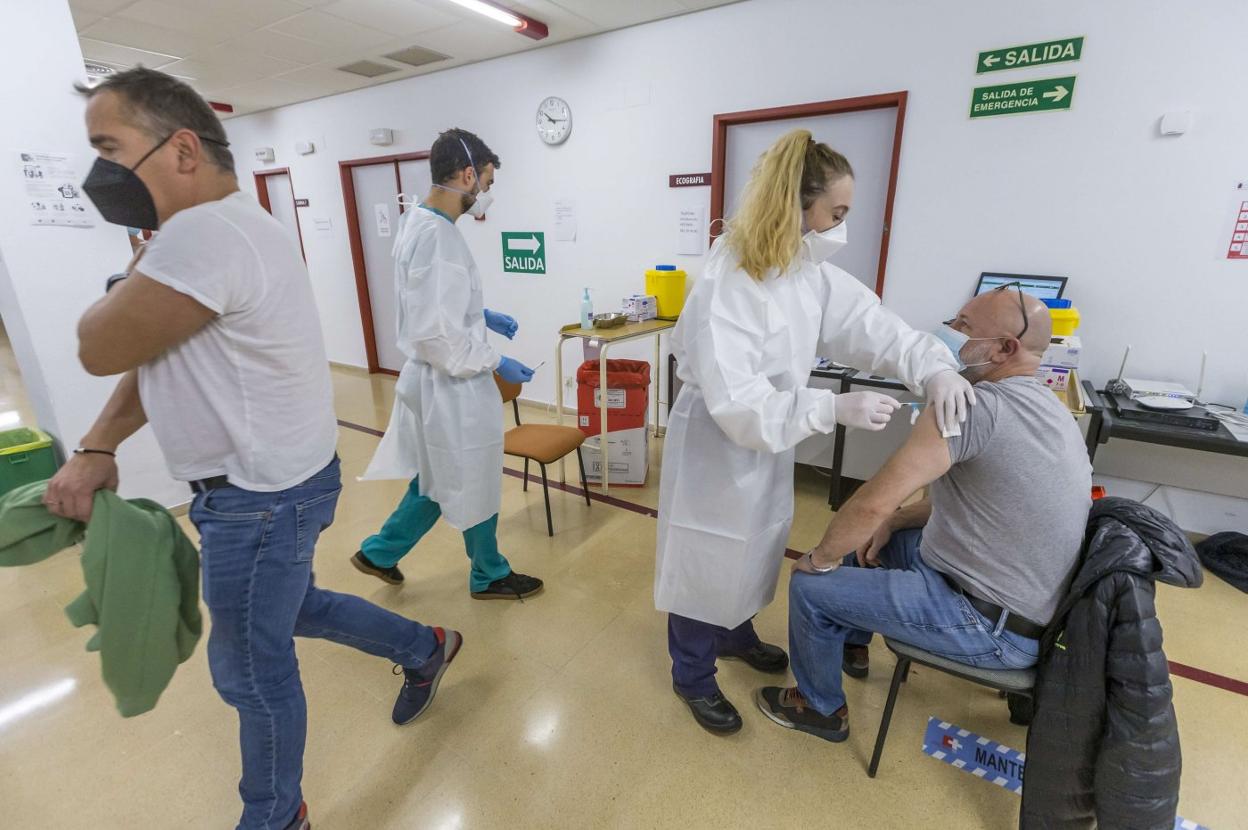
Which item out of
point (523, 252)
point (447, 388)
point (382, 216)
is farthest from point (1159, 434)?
point (382, 216)

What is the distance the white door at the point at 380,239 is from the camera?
4.92 m

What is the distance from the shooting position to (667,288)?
3.52 metres

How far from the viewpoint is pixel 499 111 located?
4.01 meters

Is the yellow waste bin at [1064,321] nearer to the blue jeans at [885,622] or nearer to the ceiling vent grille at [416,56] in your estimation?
the blue jeans at [885,622]

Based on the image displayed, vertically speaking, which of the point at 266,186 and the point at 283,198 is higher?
the point at 266,186

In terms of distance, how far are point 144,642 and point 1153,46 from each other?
12.1 ft

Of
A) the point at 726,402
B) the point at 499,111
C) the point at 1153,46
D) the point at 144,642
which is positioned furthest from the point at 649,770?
the point at 499,111

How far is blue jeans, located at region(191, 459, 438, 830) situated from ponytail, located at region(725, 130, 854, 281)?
3.31 ft

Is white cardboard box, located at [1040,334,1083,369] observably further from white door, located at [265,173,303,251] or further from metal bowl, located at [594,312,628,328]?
white door, located at [265,173,303,251]

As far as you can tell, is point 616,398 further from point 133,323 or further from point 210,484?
point 133,323

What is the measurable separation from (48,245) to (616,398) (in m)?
2.47

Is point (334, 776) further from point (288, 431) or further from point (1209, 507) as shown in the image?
point (1209, 507)

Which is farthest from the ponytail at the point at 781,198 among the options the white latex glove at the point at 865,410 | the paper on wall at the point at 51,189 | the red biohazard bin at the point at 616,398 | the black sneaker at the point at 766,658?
the paper on wall at the point at 51,189

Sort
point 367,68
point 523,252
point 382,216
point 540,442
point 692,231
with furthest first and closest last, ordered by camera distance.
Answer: point 382,216 < point 523,252 < point 367,68 < point 692,231 < point 540,442
